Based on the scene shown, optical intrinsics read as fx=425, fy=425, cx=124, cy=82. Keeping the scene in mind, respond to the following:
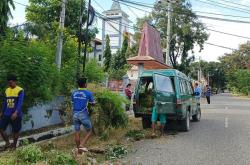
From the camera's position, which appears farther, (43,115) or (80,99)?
(43,115)

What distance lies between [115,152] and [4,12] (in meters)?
6.01

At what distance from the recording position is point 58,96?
48.3ft

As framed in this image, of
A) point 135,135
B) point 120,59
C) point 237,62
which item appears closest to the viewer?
point 135,135

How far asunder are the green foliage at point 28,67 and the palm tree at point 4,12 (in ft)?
2.41

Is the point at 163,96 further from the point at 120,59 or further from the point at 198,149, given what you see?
the point at 120,59

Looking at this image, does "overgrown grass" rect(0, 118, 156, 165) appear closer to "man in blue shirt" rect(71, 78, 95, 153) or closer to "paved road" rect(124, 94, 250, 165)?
"paved road" rect(124, 94, 250, 165)

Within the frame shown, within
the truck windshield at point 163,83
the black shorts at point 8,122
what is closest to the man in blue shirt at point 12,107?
the black shorts at point 8,122

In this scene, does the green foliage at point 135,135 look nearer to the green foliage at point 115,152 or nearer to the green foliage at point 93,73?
the green foliage at point 115,152

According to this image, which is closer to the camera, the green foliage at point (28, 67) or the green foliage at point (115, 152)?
the green foliage at point (115, 152)

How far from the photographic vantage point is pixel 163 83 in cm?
1421

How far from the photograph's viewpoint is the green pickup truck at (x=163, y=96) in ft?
45.1

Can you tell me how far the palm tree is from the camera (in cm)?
1265

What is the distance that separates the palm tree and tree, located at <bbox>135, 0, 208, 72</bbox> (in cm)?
3868

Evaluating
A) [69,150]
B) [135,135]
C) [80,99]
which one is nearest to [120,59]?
[135,135]
